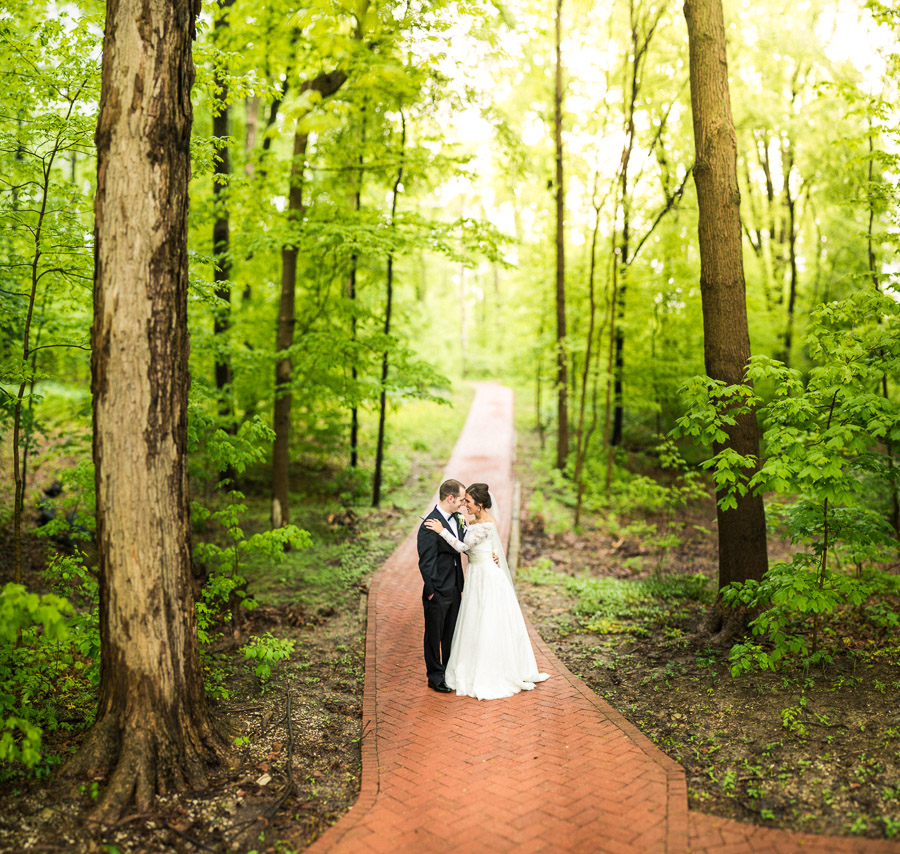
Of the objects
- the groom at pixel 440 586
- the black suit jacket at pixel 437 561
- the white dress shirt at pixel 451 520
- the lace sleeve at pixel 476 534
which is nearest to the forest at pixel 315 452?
the groom at pixel 440 586

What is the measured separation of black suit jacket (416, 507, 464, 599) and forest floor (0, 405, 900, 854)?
54.6 inches

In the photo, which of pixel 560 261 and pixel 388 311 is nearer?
pixel 388 311

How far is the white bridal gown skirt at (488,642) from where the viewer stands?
253 inches

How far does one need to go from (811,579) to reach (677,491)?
516cm

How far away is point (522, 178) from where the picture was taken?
13.4m

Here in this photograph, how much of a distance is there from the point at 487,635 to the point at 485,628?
2.8 inches

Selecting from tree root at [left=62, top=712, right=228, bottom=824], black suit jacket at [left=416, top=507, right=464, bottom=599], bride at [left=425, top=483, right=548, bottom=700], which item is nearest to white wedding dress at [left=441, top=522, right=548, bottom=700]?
bride at [left=425, top=483, right=548, bottom=700]

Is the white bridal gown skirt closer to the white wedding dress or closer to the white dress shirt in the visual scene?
the white wedding dress

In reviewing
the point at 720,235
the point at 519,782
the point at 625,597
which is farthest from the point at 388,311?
the point at 519,782

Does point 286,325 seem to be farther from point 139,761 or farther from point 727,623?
point 727,623

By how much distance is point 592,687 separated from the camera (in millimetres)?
6641

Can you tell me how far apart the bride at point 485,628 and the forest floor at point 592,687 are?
0.88 meters

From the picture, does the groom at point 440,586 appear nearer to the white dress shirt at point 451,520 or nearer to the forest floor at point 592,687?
the white dress shirt at point 451,520

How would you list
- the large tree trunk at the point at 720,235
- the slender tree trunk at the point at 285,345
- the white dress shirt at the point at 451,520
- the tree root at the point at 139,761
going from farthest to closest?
the slender tree trunk at the point at 285,345 → the large tree trunk at the point at 720,235 → the white dress shirt at the point at 451,520 → the tree root at the point at 139,761
